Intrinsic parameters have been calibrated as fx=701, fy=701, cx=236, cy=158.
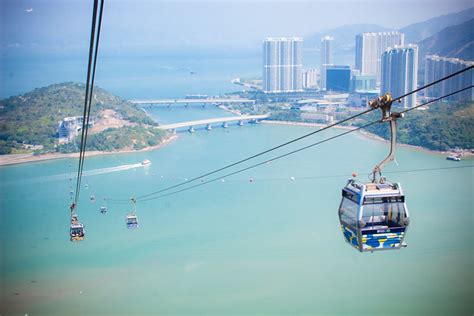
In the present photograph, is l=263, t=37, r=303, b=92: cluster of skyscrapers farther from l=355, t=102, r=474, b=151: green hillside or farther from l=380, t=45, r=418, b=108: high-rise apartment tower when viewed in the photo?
l=355, t=102, r=474, b=151: green hillside

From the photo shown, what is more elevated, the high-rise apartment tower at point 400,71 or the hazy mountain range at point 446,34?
the hazy mountain range at point 446,34

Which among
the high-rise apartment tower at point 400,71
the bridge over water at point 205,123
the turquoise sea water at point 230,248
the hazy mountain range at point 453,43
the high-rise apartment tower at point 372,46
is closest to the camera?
the turquoise sea water at point 230,248

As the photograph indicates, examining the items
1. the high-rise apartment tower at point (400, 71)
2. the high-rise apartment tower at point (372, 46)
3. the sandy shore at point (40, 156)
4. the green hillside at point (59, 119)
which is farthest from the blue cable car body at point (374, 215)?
the high-rise apartment tower at point (372, 46)

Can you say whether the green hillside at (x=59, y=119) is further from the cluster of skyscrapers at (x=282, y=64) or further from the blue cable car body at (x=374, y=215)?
the blue cable car body at (x=374, y=215)

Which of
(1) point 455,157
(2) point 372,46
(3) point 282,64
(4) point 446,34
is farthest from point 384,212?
(2) point 372,46

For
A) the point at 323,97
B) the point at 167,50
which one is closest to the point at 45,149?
the point at 323,97

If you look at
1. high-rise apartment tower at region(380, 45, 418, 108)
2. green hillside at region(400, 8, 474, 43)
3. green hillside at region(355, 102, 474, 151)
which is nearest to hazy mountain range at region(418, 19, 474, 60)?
green hillside at region(400, 8, 474, 43)
